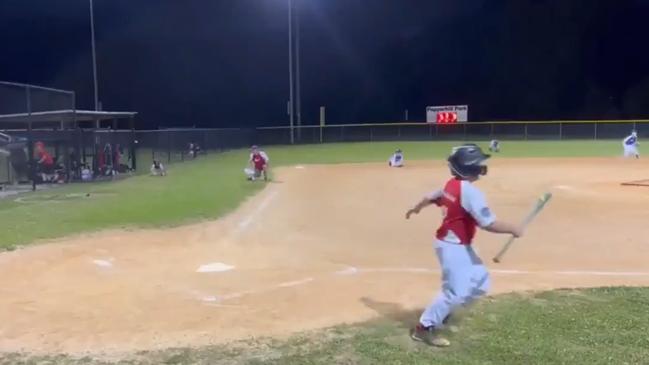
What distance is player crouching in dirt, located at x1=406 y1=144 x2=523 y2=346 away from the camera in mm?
5184

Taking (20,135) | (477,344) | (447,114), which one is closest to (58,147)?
(20,135)

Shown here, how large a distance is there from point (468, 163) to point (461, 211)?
38cm

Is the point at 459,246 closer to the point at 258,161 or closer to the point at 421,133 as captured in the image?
the point at 258,161

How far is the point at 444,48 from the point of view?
5909cm

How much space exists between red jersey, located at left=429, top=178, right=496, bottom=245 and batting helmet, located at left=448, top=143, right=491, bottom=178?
0.26 feet

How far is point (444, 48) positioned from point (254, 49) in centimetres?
1673

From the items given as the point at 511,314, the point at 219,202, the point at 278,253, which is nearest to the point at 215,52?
the point at 219,202

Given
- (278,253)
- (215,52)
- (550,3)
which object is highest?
(550,3)

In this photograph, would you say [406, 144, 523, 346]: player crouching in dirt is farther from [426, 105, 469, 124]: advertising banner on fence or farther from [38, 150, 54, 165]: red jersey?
[426, 105, 469, 124]: advertising banner on fence

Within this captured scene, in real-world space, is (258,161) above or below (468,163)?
below

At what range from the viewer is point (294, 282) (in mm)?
7551

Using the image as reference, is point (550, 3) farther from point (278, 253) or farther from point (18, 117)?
point (278, 253)

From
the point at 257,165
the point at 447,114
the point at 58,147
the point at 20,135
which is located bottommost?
the point at 257,165

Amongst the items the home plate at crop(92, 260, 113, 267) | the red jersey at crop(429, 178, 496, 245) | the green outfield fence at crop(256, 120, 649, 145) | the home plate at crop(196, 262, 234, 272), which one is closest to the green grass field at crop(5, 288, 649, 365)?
the red jersey at crop(429, 178, 496, 245)
